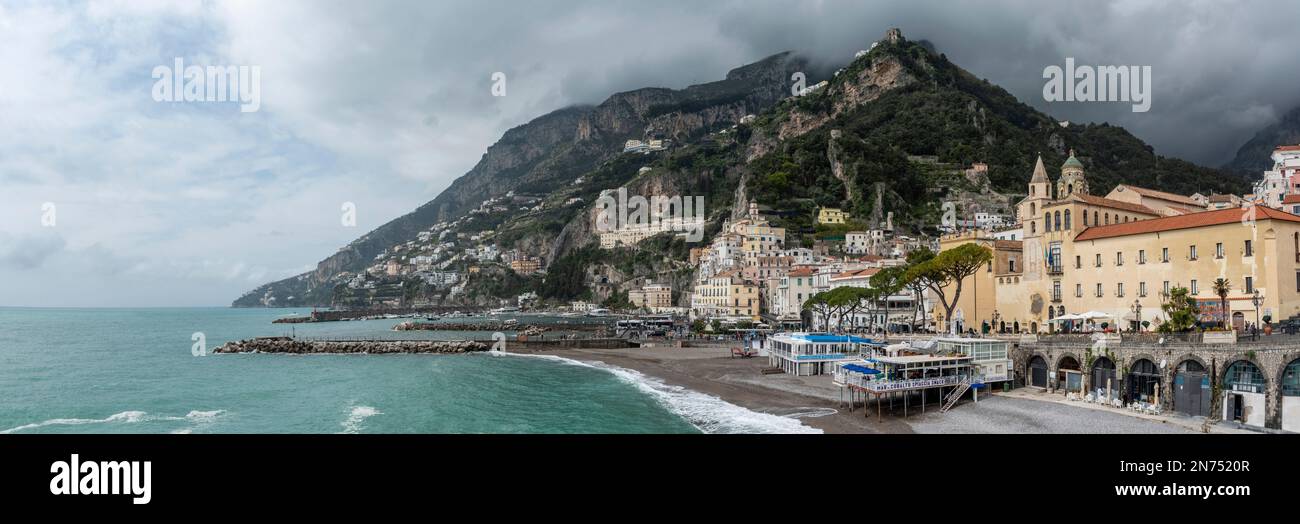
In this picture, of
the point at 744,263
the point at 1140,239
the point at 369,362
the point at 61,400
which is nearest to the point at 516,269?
the point at 744,263

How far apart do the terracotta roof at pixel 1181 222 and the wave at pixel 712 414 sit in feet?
66.6

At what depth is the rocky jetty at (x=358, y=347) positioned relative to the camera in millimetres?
60406

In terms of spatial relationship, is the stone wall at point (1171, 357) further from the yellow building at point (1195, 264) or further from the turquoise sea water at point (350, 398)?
the turquoise sea water at point (350, 398)

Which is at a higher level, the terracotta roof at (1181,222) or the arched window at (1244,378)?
the terracotta roof at (1181,222)

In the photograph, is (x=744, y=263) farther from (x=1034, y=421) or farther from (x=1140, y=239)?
(x=1034, y=421)

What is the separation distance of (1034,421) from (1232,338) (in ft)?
21.3

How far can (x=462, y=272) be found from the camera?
188 m

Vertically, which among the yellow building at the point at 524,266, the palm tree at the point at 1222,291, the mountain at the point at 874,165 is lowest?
the palm tree at the point at 1222,291

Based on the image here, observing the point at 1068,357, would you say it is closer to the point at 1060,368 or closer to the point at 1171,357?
the point at 1060,368

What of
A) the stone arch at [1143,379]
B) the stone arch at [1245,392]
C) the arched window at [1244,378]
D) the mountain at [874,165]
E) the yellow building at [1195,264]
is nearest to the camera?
the stone arch at [1245,392]

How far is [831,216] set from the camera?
11056 cm

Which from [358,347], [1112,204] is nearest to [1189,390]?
[1112,204]

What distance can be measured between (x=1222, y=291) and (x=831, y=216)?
3303 inches

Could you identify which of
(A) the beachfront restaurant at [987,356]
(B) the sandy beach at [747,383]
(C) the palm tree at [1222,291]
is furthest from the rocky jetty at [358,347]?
(C) the palm tree at [1222,291]
